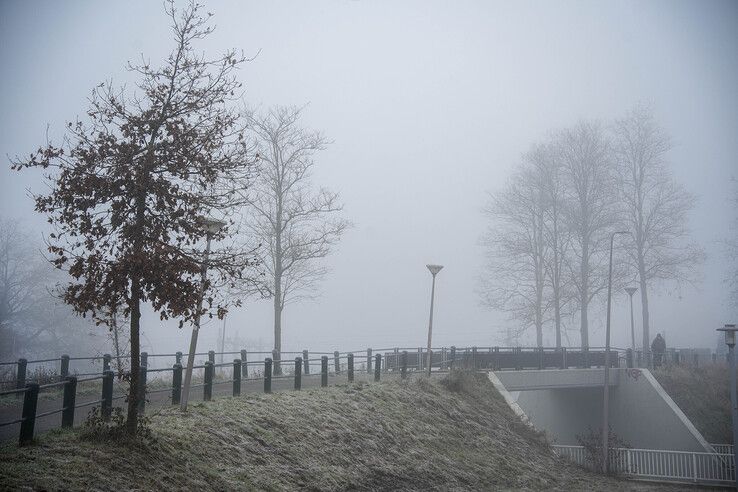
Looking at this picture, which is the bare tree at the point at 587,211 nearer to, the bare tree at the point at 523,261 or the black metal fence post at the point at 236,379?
the bare tree at the point at 523,261

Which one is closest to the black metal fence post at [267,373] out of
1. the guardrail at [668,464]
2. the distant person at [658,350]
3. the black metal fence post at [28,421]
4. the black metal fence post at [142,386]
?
the black metal fence post at [142,386]

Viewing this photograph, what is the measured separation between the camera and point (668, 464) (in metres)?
23.9

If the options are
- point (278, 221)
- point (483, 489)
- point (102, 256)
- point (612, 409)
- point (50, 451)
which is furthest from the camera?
point (612, 409)

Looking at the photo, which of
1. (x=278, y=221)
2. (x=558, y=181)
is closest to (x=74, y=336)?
(x=278, y=221)

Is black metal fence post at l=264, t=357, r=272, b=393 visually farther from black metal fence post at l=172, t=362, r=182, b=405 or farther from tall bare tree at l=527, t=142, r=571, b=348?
tall bare tree at l=527, t=142, r=571, b=348

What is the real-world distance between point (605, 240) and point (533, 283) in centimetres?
542

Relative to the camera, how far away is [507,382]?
93.4 ft

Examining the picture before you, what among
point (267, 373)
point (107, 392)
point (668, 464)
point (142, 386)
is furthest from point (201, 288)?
point (668, 464)

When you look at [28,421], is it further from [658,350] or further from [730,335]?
[658,350]

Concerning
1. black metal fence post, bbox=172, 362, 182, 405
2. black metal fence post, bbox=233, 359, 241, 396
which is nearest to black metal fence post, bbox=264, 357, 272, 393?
black metal fence post, bbox=233, 359, 241, 396

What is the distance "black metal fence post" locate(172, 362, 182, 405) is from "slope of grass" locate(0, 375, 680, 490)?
55 centimetres

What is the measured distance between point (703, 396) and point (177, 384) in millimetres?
30134

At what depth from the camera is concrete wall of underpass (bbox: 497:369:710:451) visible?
1135 inches

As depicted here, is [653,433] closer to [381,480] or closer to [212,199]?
[381,480]
